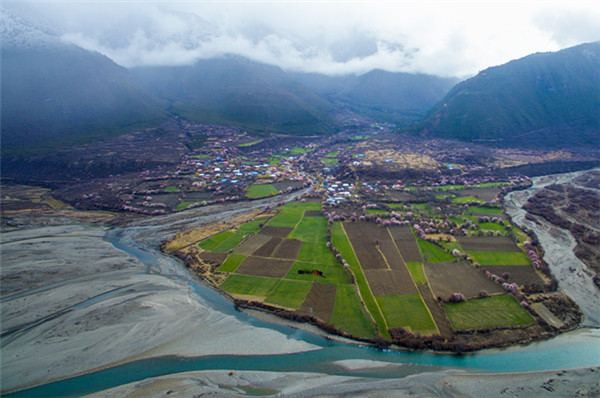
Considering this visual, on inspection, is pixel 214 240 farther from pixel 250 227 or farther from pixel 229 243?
pixel 250 227

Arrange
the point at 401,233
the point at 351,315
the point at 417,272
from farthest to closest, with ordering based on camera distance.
→ the point at 401,233
the point at 417,272
the point at 351,315

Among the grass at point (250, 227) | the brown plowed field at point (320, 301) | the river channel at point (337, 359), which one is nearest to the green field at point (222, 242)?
the grass at point (250, 227)

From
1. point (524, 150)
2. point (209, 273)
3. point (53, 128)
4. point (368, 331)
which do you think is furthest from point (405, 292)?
point (53, 128)

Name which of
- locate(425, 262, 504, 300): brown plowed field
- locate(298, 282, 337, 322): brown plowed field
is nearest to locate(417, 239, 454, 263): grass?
locate(425, 262, 504, 300): brown plowed field

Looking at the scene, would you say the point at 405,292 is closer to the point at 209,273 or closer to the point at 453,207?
the point at 209,273

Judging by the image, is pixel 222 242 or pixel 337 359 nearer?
pixel 337 359

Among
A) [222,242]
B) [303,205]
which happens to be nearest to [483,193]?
[303,205]

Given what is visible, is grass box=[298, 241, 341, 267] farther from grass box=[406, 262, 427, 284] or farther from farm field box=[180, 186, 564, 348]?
grass box=[406, 262, 427, 284]
